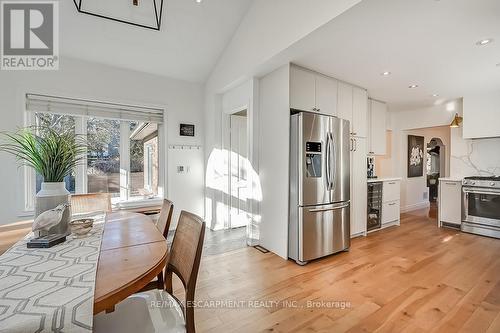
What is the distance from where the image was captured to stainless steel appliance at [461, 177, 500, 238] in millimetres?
3604

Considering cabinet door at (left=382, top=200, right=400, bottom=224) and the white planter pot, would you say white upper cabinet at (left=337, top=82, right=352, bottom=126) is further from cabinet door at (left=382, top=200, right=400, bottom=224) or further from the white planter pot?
the white planter pot

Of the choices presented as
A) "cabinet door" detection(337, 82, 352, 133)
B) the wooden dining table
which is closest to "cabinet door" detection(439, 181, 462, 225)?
"cabinet door" detection(337, 82, 352, 133)

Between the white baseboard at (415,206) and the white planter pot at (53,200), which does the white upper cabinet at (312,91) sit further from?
the white baseboard at (415,206)

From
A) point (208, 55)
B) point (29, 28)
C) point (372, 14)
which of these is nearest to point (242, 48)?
point (208, 55)

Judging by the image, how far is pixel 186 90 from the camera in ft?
Answer: 13.0

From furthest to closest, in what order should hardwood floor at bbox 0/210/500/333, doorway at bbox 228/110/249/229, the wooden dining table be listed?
doorway at bbox 228/110/249/229, hardwood floor at bbox 0/210/500/333, the wooden dining table

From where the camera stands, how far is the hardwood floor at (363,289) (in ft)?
5.54

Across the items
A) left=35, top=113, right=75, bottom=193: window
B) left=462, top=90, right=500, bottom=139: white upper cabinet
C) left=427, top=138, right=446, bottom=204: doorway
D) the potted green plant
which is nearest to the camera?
the potted green plant

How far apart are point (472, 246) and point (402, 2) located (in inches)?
138

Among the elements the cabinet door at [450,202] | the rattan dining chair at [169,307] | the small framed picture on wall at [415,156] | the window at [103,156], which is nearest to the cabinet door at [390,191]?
the cabinet door at [450,202]

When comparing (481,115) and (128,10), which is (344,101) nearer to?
(481,115)

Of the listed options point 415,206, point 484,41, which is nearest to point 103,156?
point 484,41

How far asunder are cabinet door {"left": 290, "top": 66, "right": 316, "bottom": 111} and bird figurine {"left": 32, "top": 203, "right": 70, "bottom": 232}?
7.93ft

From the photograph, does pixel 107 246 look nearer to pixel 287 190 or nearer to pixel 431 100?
pixel 287 190
